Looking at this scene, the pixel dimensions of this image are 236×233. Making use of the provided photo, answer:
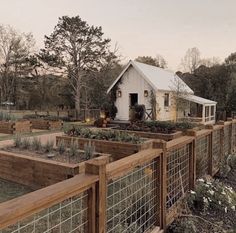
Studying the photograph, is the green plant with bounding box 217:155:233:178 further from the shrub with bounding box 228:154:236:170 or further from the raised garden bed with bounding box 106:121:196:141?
the raised garden bed with bounding box 106:121:196:141

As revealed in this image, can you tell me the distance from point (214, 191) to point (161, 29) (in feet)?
52.1

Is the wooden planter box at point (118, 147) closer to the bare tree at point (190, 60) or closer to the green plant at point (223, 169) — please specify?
the green plant at point (223, 169)

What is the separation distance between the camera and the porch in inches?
853

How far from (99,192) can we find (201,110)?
22.0 metres

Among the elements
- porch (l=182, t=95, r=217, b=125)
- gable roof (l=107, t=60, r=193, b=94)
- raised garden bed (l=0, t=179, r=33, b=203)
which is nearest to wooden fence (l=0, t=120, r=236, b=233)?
raised garden bed (l=0, t=179, r=33, b=203)

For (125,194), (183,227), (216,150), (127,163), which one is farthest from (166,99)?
(127,163)

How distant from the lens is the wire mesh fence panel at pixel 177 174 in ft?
13.7

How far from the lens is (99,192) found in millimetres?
2199

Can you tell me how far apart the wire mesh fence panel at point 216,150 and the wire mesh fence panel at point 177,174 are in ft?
5.81

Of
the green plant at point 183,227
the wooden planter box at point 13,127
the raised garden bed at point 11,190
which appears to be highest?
the wooden planter box at point 13,127

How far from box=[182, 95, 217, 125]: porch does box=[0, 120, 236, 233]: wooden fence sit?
1509cm

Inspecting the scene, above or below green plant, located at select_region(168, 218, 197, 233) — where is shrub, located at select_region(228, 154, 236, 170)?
above

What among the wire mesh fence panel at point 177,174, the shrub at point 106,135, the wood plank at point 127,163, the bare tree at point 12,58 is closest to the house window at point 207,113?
the shrub at point 106,135

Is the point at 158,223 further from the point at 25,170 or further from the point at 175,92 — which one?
the point at 175,92
